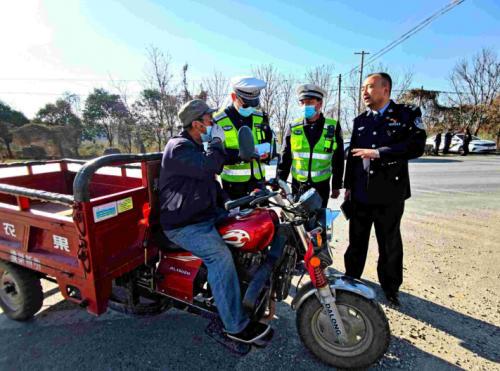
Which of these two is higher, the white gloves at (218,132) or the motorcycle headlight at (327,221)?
the white gloves at (218,132)

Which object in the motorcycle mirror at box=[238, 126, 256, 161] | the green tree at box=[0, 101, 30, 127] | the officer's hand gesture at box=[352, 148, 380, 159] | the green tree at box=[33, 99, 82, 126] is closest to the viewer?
the motorcycle mirror at box=[238, 126, 256, 161]

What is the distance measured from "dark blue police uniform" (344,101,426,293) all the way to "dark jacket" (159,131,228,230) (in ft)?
5.13

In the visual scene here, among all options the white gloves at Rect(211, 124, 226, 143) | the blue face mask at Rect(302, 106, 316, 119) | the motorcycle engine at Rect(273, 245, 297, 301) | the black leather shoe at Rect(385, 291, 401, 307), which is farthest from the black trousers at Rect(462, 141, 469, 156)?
the motorcycle engine at Rect(273, 245, 297, 301)

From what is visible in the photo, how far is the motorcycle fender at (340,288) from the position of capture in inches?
81.0

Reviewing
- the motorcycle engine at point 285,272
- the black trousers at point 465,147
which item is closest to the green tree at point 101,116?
the motorcycle engine at point 285,272

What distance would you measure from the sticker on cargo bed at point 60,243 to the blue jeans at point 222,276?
0.94 meters

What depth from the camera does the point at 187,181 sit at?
84.9 inches

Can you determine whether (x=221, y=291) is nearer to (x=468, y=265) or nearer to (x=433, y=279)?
(x=433, y=279)

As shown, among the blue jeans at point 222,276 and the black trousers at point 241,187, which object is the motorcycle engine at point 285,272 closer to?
the blue jeans at point 222,276

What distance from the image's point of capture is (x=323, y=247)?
2078 mm

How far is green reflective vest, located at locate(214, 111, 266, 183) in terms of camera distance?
9.93 feet

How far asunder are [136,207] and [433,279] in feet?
10.9

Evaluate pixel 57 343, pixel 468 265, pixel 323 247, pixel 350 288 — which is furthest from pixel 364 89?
pixel 57 343

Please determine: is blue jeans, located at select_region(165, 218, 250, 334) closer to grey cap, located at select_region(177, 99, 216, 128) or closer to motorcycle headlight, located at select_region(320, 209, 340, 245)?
motorcycle headlight, located at select_region(320, 209, 340, 245)
